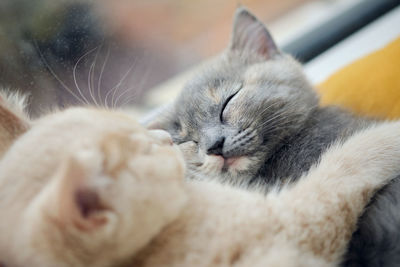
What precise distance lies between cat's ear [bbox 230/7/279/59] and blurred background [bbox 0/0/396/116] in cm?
48

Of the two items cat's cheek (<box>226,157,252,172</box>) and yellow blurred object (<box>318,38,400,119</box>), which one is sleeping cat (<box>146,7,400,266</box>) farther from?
yellow blurred object (<box>318,38,400,119</box>)

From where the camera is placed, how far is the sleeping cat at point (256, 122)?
4.12 ft

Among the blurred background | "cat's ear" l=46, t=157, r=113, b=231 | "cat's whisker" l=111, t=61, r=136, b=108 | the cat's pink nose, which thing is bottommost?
"cat's ear" l=46, t=157, r=113, b=231

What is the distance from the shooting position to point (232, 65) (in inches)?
61.6

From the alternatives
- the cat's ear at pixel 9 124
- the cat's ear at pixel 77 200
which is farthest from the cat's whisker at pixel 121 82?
the cat's ear at pixel 77 200

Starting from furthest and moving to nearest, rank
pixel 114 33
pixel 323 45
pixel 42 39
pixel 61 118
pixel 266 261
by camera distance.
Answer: pixel 323 45
pixel 114 33
pixel 42 39
pixel 61 118
pixel 266 261

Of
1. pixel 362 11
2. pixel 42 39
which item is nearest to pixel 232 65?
pixel 42 39

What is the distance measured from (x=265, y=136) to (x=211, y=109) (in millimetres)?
217

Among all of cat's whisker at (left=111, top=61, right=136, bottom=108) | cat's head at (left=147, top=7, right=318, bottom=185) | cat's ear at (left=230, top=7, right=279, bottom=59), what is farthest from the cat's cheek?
cat's ear at (left=230, top=7, right=279, bottom=59)

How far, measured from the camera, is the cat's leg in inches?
38.4

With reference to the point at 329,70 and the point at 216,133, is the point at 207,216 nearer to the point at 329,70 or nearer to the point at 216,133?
the point at 216,133

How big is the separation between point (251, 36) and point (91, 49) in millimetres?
640

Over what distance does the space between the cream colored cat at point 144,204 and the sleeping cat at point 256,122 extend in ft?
0.37

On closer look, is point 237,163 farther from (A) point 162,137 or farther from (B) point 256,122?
(A) point 162,137
